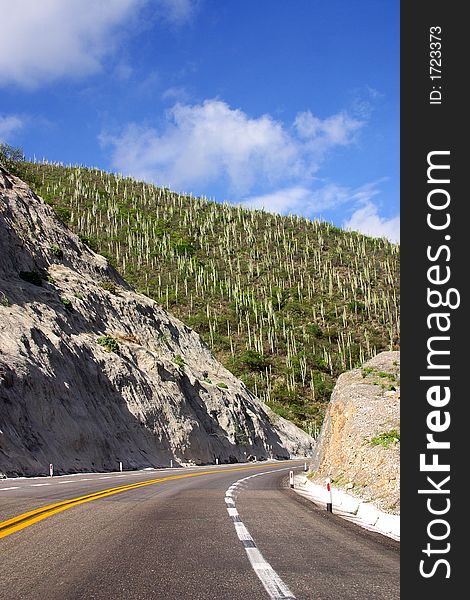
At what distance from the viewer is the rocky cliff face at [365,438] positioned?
1417cm

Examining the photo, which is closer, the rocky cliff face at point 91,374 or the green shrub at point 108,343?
the rocky cliff face at point 91,374

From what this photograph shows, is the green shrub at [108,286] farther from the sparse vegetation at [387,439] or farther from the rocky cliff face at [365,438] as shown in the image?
the sparse vegetation at [387,439]

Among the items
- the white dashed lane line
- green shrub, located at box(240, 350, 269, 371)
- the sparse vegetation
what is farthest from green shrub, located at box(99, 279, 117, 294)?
the white dashed lane line

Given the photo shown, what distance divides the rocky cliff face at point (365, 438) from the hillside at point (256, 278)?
52.4 m

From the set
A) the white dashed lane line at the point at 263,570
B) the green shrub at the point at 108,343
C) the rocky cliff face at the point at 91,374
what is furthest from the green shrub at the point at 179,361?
the white dashed lane line at the point at 263,570

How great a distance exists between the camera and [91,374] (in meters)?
39.3

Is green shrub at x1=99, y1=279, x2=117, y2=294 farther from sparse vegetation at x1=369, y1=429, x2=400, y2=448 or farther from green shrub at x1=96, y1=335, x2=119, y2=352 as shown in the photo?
sparse vegetation at x1=369, y1=429, x2=400, y2=448

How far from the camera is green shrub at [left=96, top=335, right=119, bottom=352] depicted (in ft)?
145

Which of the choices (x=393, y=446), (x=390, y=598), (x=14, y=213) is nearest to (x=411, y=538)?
(x=390, y=598)

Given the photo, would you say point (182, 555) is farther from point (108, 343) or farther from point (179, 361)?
point (179, 361)

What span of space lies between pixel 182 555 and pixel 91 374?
34047 mm

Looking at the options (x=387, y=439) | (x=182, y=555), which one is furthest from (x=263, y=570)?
(x=387, y=439)

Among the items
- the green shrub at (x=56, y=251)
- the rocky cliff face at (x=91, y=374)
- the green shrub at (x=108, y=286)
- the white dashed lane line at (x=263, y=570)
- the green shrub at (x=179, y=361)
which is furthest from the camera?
the green shrub at (x=179, y=361)

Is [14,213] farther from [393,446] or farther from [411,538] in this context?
[411,538]
